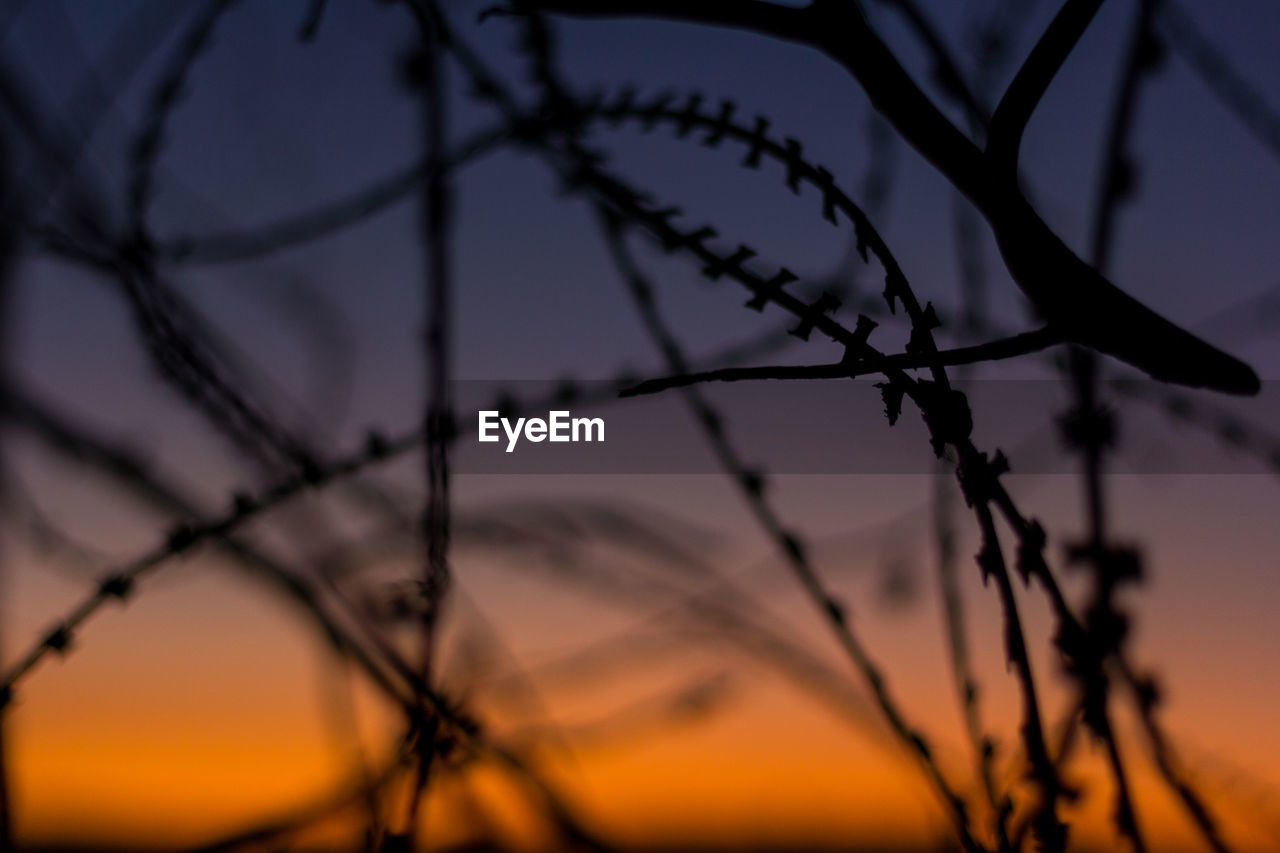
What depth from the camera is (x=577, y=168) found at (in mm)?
1023

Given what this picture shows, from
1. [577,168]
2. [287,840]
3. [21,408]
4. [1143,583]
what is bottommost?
[287,840]

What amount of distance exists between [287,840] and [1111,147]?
115 centimetres

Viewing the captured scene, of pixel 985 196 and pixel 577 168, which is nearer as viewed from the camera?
pixel 985 196

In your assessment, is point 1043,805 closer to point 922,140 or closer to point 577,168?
point 922,140

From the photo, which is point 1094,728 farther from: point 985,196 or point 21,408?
point 21,408

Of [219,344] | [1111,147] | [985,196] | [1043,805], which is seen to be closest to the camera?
[985,196]

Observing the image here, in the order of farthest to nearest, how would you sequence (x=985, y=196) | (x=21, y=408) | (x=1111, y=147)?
(x=1111, y=147) < (x=21, y=408) < (x=985, y=196)

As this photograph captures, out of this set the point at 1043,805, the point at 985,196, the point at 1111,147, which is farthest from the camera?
Result: the point at 1111,147

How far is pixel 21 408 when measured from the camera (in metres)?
0.94

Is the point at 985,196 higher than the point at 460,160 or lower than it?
lower

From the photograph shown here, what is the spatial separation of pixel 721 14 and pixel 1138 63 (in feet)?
2.28

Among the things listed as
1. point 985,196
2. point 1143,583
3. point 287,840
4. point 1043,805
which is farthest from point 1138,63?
point 287,840

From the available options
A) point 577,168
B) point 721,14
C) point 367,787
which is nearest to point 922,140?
point 721,14

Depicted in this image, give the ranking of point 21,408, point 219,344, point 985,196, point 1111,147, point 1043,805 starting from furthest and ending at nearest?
point 1111,147, point 219,344, point 21,408, point 1043,805, point 985,196
